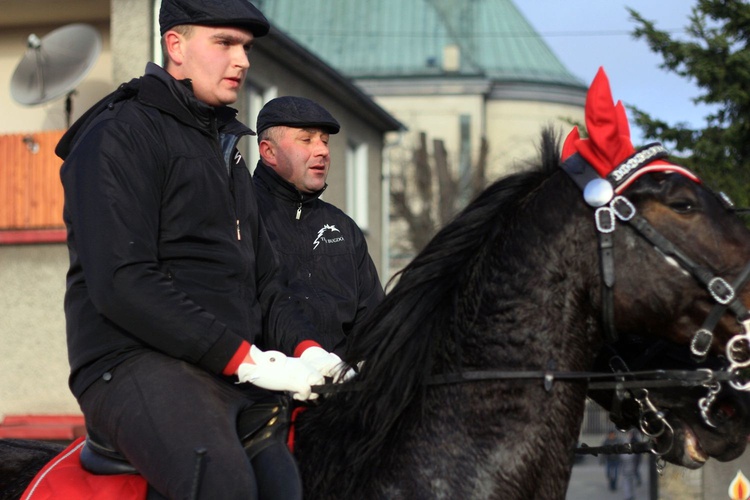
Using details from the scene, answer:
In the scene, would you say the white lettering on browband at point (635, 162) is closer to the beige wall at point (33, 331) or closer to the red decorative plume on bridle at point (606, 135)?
the red decorative plume on bridle at point (606, 135)

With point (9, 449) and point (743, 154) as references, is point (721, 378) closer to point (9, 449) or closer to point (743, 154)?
point (9, 449)

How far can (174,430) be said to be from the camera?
9.80 feet

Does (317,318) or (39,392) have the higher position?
(317,318)

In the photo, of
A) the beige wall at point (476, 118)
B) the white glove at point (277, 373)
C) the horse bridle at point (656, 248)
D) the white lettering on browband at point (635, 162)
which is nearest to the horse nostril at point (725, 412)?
the horse bridle at point (656, 248)

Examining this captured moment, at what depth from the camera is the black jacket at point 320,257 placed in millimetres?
4828

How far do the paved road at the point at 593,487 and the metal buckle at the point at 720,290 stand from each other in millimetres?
15676

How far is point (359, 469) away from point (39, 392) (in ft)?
36.3

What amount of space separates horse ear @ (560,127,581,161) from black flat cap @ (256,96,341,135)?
74.5 inches

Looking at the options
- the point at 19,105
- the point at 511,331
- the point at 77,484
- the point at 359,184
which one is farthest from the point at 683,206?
the point at 359,184

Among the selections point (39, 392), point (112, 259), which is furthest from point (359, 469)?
point (39, 392)

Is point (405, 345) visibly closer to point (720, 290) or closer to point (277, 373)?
point (277, 373)

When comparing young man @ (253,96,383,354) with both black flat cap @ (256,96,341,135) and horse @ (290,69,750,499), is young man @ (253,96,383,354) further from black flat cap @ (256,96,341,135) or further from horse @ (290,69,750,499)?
horse @ (290,69,750,499)

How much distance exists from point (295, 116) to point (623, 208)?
240cm

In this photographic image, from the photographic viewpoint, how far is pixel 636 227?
10.2 ft
